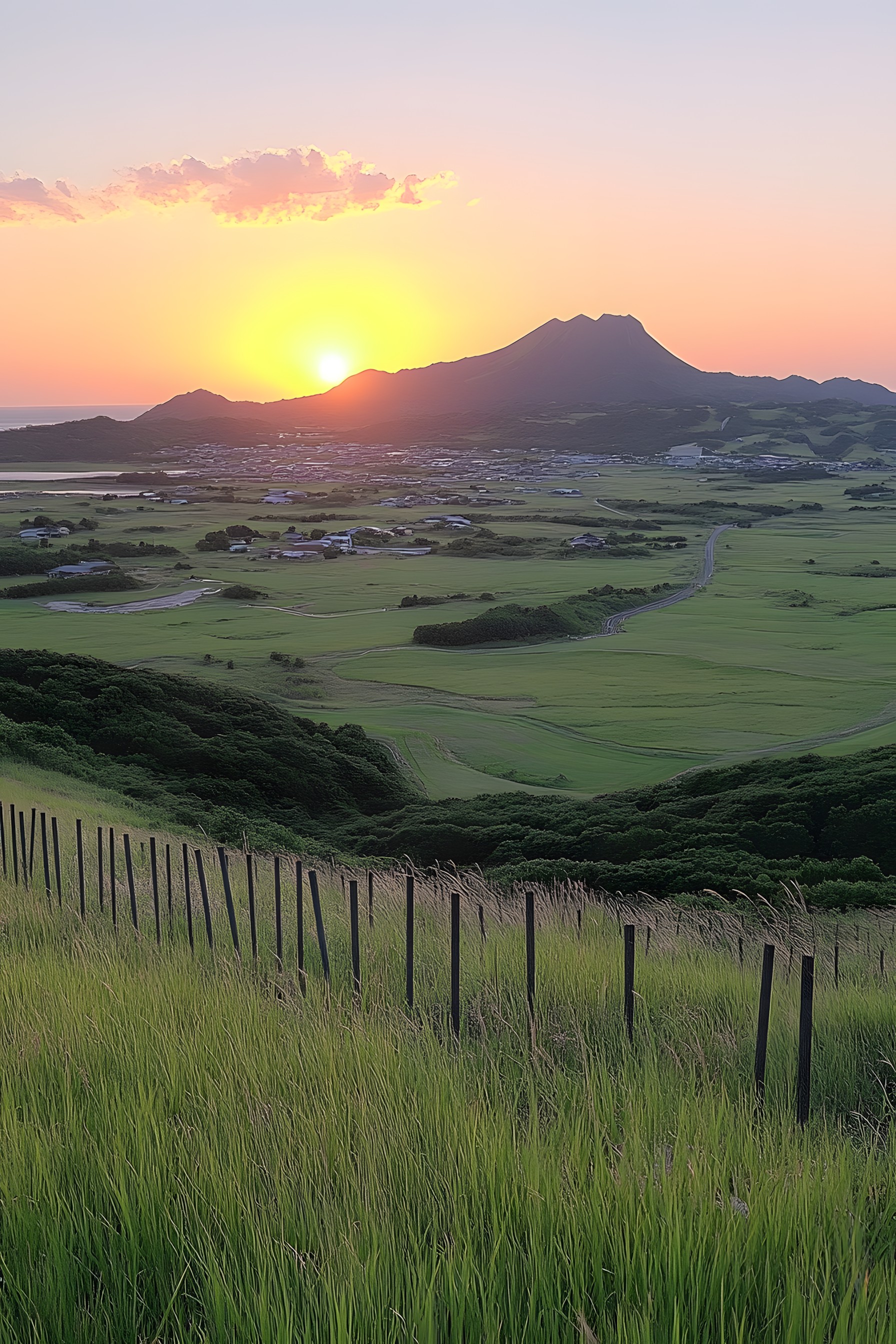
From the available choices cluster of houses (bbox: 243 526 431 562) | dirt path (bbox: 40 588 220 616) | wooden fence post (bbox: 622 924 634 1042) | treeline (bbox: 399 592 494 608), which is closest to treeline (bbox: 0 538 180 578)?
cluster of houses (bbox: 243 526 431 562)

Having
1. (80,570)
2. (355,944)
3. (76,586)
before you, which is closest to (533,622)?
(76,586)

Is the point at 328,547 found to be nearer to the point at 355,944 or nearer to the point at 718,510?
the point at 718,510

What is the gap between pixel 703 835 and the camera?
679 inches

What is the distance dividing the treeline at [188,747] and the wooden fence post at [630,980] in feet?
58.0

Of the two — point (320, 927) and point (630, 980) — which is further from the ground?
point (630, 980)

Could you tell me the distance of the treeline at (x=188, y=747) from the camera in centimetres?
2409

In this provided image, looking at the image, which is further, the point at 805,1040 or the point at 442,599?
the point at 442,599

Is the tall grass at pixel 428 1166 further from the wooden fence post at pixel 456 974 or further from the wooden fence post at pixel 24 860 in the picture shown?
the wooden fence post at pixel 24 860

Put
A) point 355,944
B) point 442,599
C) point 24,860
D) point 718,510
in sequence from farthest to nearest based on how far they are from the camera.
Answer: point 718,510 < point 442,599 < point 24,860 < point 355,944

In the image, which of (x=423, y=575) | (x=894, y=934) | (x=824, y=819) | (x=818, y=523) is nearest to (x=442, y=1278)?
(x=894, y=934)

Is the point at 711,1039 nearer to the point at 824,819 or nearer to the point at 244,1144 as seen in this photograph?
the point at 244,1144

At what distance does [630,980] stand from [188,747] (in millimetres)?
24407

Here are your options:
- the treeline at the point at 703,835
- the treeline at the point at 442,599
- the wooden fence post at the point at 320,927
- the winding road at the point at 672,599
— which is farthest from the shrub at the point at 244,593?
the wooden fence post at the point at 320,927

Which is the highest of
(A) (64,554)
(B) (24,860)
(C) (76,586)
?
(A) (64,554)
